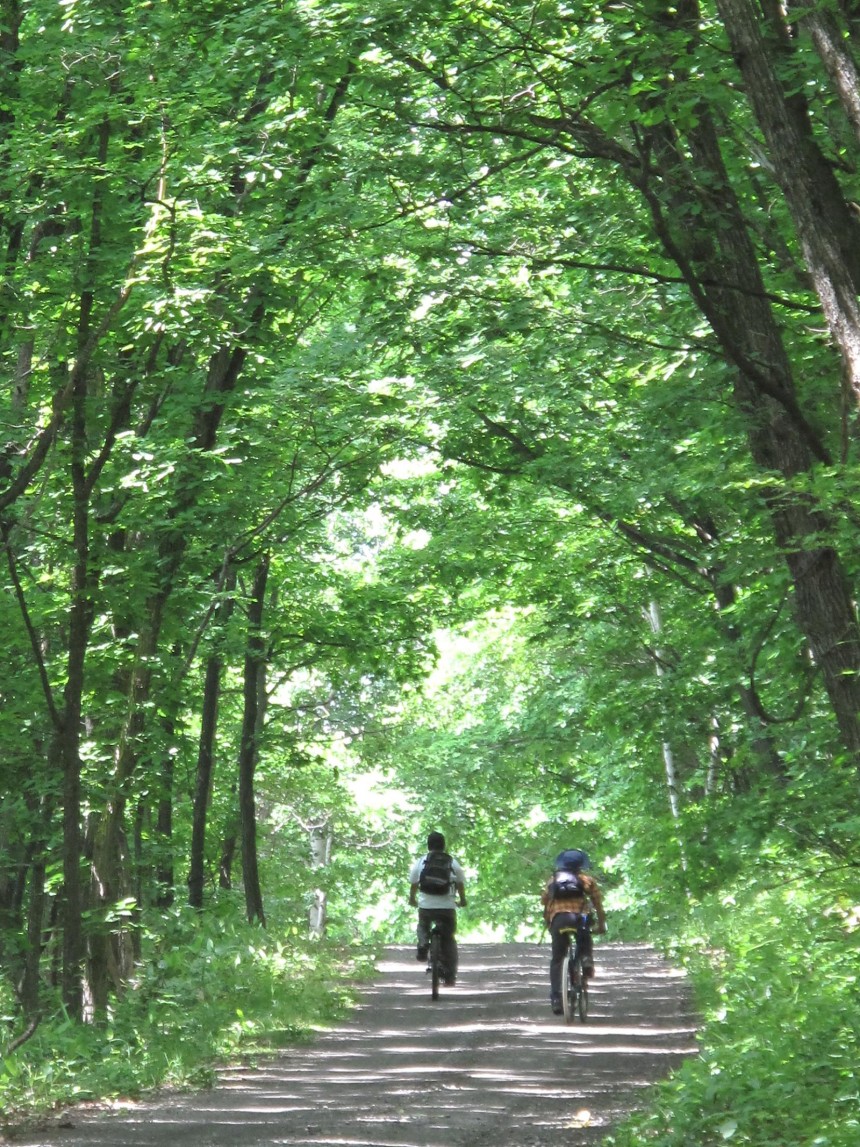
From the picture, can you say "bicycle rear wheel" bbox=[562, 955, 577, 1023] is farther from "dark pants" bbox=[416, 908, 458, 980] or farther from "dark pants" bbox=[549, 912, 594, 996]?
"dark pants" bbox=[416, 908, 458, 980]

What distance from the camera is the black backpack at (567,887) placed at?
1384 cm

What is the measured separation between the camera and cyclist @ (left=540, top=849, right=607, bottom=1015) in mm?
13570

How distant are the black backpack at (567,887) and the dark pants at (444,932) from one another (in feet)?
8.23

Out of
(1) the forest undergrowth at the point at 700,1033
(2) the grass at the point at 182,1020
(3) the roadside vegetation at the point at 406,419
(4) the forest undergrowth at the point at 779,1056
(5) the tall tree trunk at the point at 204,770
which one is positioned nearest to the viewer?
(4) the forest undergrowth at the point at 779,1056

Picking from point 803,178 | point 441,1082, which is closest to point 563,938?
point 441,1082

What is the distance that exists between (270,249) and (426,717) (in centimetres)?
2730

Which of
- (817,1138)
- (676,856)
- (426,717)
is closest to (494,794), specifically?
(426,717)

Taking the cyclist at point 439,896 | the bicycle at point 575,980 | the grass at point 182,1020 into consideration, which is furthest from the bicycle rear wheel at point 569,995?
the cyclist at point 439,896

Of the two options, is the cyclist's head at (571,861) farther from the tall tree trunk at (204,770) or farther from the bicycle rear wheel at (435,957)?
the tall tree trunk at (204,770)

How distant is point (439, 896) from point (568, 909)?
278 centimetres

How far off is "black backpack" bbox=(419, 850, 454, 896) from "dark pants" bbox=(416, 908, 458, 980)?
0.71 feet

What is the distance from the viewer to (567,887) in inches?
545

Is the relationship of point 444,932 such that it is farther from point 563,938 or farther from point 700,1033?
point 700,1033

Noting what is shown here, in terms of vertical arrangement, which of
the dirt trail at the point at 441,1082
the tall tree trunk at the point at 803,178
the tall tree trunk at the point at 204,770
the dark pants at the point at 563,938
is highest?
the tall tree trunk at the point at 803,178
